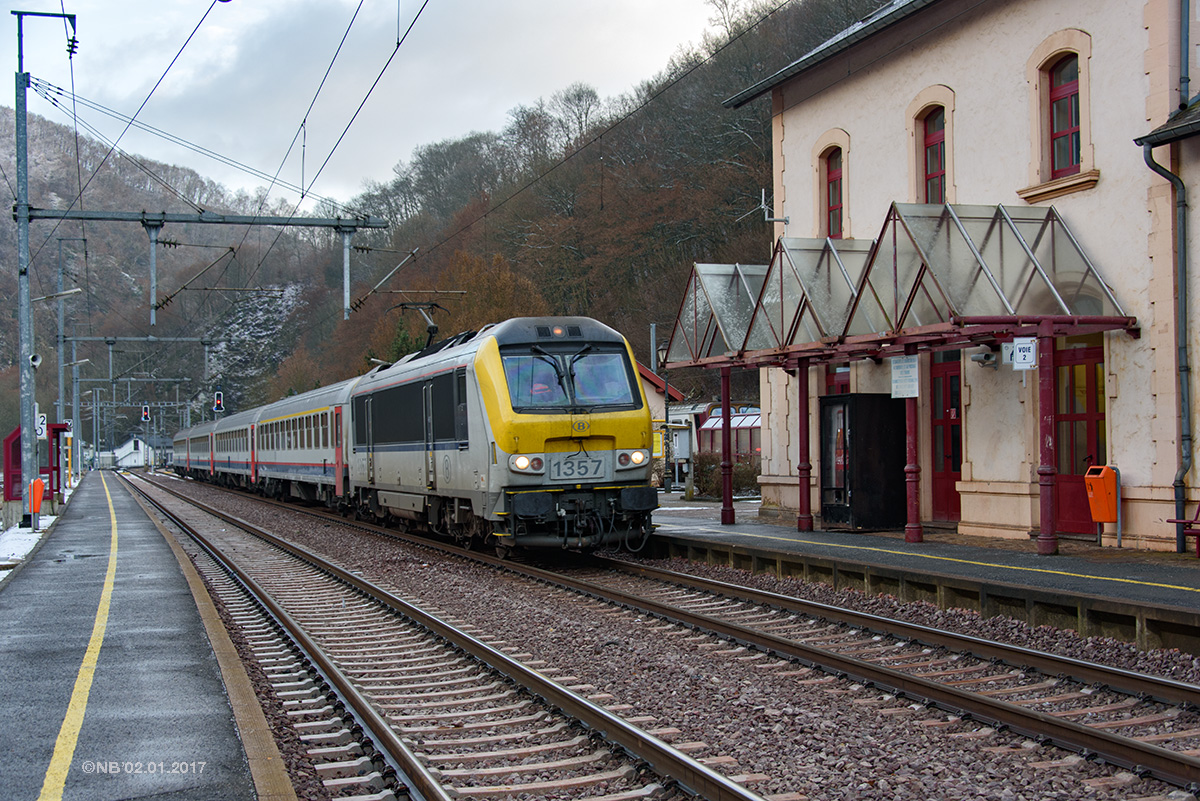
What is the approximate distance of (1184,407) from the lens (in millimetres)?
12602

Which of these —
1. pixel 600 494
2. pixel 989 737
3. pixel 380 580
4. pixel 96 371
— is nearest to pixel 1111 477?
pixel 600 494

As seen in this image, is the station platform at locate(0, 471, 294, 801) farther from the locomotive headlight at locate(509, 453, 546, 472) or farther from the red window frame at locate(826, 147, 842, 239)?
the red window frame at locate(826, 147, 842, 239)

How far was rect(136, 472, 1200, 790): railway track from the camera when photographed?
6035 millimetres

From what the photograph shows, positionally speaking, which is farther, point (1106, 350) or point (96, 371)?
point (96, 371)

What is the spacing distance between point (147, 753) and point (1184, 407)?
37.4ft

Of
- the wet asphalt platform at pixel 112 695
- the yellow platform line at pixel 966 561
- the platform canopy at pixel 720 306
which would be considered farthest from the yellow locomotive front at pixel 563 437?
the platform canopy at pixel 720 306

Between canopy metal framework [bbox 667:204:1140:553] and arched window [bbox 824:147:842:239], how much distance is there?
2.60 meters

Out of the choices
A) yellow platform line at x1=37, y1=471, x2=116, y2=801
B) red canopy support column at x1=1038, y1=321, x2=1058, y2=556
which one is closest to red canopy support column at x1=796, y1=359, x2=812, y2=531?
red canopy support column at x1=1038, y1=321, x2=1058, y2=556

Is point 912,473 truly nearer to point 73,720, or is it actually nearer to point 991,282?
point 991,282

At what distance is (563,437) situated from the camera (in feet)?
45.9

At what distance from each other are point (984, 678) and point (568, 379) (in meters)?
7.62

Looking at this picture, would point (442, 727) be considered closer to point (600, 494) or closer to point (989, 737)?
point (989, 737)

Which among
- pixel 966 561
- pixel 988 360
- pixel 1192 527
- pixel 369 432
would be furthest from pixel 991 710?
pixel 369 432

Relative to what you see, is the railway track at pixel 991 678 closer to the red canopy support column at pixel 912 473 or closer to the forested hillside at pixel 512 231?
the red canopy support column at pixel 912 473
